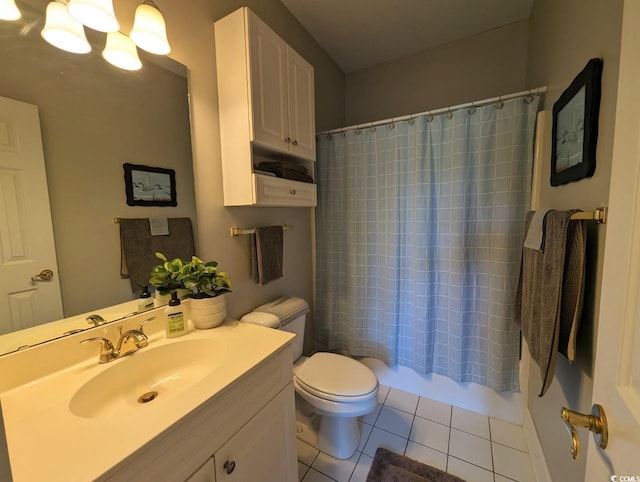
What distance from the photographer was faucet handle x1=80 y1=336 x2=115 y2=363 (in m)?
0.90

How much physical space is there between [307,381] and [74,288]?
3.60ft

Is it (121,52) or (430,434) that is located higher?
(121,52)

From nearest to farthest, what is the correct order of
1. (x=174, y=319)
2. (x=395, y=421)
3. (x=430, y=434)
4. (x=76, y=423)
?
(x=76, y=423)
(x=174, y=319)
(x=430, y=434)
(x=395, y=421)

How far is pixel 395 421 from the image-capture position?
5.58 feet

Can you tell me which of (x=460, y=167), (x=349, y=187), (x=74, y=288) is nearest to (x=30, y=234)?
(x=74, y=288)

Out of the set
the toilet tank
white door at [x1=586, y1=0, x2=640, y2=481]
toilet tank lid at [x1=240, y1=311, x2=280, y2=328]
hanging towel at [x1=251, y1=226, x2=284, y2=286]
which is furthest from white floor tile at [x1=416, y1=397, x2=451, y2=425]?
white door at [x1=586, y1=0, x2=640, y2=481]

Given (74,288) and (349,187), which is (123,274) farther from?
(349,187)

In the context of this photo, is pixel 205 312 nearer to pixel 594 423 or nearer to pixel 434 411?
pixel 594 423

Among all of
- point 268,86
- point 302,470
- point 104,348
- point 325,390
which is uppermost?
point 268,86

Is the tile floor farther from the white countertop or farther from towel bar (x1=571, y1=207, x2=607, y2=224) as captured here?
towel bar (x1=571, y1=207, x2=607, y2=224)

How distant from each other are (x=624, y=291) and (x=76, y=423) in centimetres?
115

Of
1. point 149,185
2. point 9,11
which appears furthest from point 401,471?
point 9,11

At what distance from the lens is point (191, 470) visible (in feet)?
2.28

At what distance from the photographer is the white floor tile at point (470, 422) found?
161 cm
